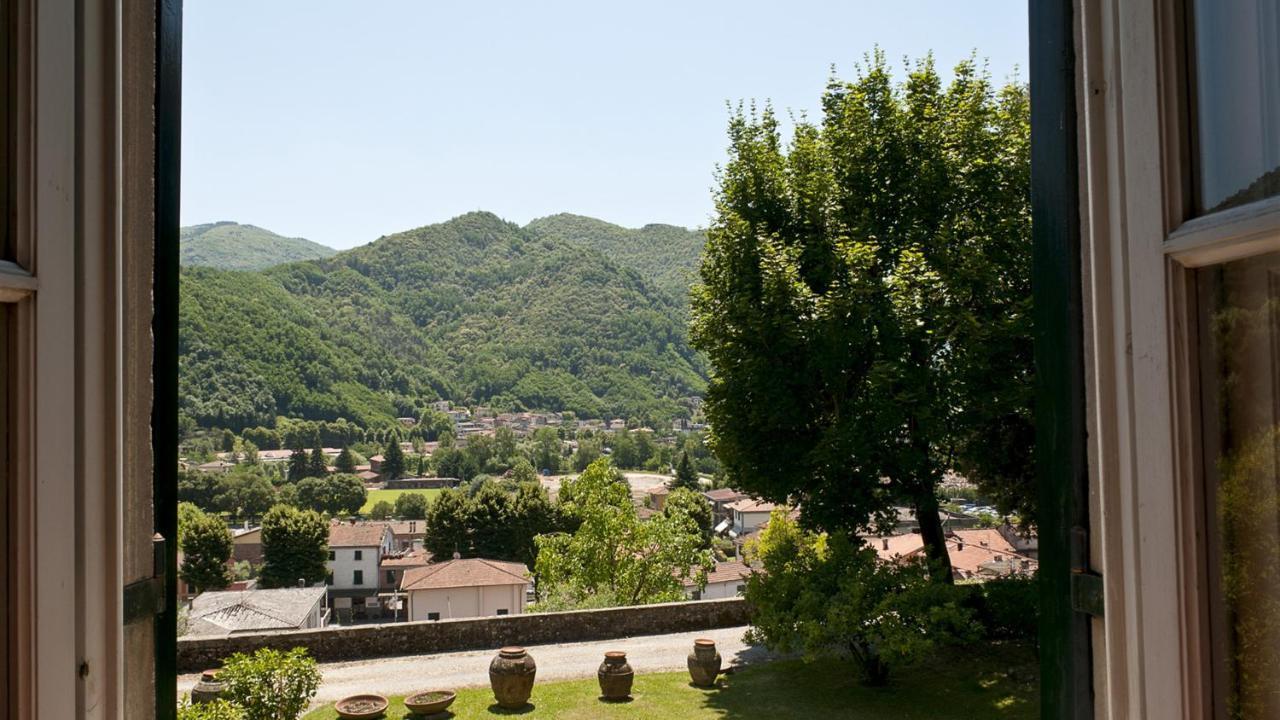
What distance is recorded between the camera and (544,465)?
71062mm

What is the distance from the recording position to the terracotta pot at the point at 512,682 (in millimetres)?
10703

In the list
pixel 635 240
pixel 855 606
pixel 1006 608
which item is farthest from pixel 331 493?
pixel 635 240

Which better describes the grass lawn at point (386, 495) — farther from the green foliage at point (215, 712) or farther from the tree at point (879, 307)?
the green foliage at point (215, 712)

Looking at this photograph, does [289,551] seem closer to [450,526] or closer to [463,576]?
[450,526]

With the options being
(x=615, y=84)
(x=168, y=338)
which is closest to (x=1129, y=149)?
(x=168, y=338)

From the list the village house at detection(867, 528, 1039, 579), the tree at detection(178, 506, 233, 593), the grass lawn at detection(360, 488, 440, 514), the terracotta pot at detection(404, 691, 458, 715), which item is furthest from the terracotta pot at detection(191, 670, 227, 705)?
the grass lawn at detection(360, 488, 440, 514)

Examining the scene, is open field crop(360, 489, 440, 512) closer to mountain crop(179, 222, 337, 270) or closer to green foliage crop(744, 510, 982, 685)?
green foliage crop(744, 510, 982, 685)

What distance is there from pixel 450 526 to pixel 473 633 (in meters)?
25.0

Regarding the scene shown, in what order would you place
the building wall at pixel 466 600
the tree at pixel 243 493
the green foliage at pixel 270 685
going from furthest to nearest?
the tree at pixel 243 493
the building wall at pixel 466 600
the green foliage at pixel 270 685

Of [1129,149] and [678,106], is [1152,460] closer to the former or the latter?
[1129,149]

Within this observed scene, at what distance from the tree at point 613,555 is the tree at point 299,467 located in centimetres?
4714

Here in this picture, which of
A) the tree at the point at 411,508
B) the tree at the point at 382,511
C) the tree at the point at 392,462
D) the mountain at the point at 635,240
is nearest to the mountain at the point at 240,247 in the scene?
the mountain at the point at 635,240

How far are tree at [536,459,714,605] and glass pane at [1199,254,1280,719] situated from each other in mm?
15842

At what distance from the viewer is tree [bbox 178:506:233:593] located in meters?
34.3
